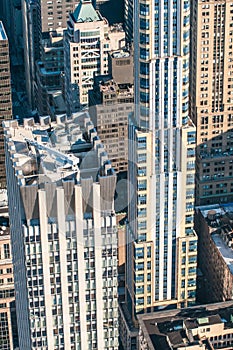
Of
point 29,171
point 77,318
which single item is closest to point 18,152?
point 29,171

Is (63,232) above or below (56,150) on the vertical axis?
below

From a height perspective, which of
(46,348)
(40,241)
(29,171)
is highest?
(29,171)

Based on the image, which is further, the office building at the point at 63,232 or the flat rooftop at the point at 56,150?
the flat rooftop at the point at 56,150

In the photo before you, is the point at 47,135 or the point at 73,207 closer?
the point at 73,207

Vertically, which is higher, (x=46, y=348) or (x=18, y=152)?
(x=18, y=152)

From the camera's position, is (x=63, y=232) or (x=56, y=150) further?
(x=56, y=150)

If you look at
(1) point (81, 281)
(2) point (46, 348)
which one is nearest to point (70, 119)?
(1) point (81, 281)

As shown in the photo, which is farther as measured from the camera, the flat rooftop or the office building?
the flat rooftop

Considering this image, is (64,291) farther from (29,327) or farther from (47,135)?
(47,135)
